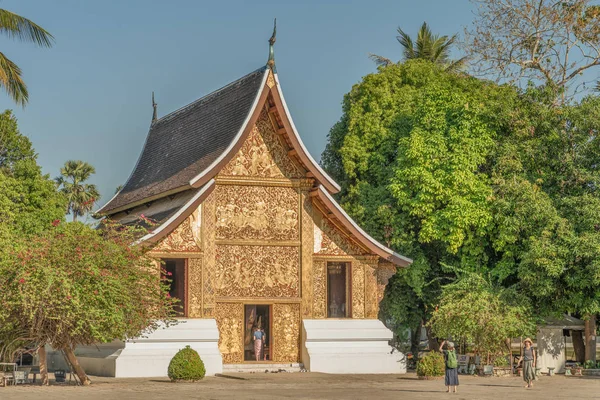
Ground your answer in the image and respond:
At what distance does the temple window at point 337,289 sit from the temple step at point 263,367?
82.5 inches

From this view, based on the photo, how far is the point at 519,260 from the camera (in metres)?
34.6

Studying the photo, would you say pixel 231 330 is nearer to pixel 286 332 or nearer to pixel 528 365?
pixel 286 332

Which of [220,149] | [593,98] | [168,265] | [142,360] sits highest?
[593,98]

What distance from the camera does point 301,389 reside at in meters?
24.5

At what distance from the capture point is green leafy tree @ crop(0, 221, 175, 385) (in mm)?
23594

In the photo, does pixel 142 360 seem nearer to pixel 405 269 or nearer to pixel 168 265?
pixel 168 265

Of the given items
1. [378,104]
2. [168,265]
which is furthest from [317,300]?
[378,104]

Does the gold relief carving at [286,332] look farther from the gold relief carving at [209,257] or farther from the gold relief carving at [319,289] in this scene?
the gold relief carving at [209,257]

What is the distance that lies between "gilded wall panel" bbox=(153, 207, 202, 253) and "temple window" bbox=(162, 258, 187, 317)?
0.36 metres

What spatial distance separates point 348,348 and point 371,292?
1.99 m

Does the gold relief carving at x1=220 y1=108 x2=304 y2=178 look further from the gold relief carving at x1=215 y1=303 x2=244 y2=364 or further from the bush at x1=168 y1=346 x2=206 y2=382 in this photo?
the bush at x1=168 y1=346 x2=206 y2=382

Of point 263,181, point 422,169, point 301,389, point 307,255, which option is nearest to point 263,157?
point 263,181

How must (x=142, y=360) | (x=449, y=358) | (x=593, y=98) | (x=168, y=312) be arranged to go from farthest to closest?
(x=593, y=98)
(x=142, y=360)
(x=168, y=312)
(x=449, y=358)

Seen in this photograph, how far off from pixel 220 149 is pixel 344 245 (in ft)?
15.8
